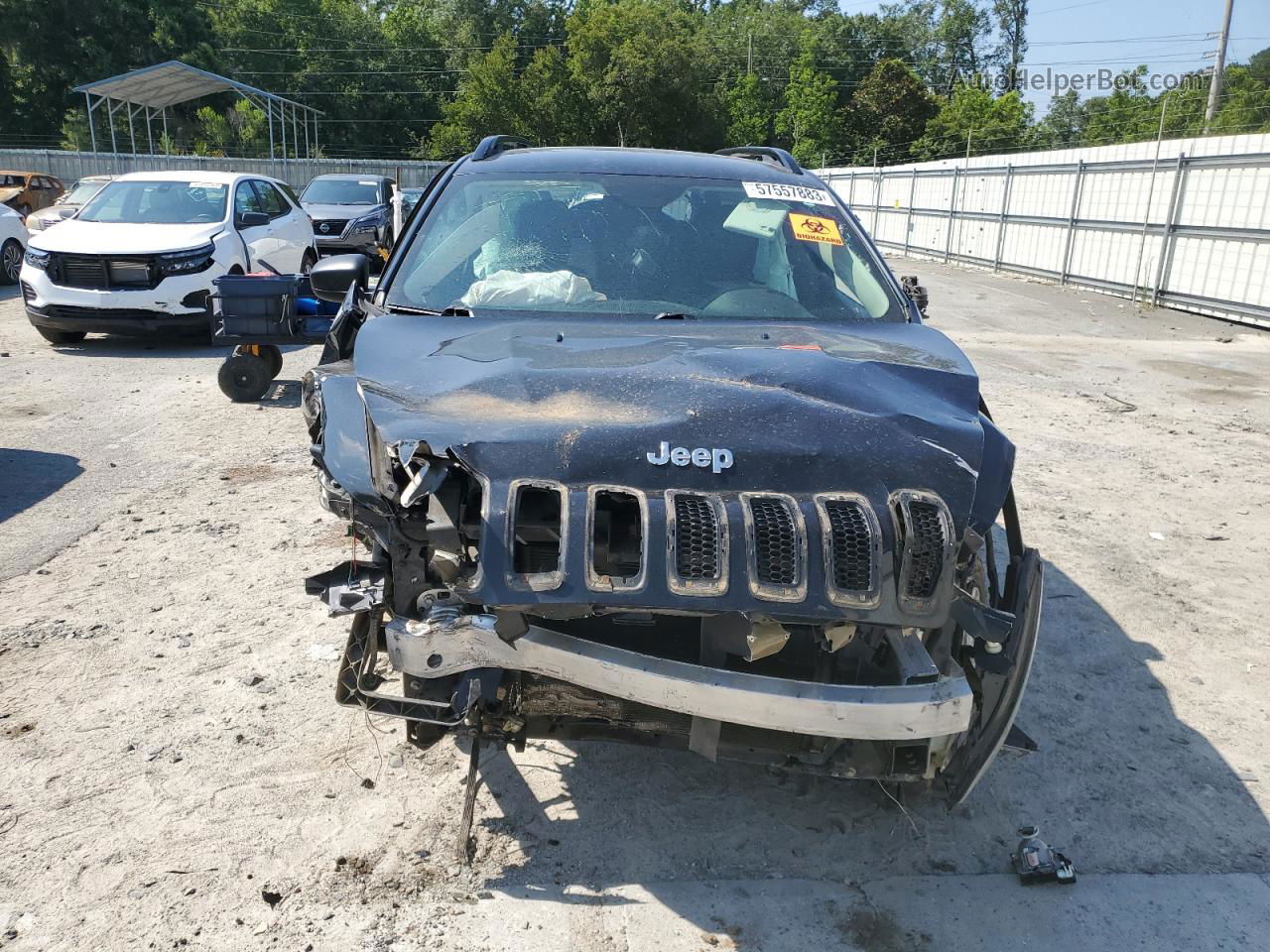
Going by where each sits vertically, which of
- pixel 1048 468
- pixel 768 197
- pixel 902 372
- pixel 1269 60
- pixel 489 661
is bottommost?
pixel 1048 468

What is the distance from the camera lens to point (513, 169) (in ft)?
13.4

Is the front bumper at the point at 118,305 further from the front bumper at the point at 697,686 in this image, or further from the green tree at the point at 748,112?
the green tree at the point at 748,112

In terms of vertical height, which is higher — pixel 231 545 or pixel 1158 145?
pixel 1158 145

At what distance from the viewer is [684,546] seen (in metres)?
2.28

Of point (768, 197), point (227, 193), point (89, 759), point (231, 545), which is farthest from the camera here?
point (227, 193)

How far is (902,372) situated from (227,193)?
1011cm

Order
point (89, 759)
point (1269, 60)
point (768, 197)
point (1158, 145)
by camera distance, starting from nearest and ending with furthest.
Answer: point (89, 759), point (768, 197), point (1158, 145), point (1269, 60)

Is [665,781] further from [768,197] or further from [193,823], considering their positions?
[768,197]

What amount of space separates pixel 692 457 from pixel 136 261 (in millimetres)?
9033

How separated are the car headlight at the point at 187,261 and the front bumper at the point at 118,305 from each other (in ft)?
0.21

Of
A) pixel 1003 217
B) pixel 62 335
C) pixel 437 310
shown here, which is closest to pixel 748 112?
pixel 1003 217

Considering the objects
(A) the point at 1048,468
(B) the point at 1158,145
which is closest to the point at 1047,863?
(A) the point at 1048,468

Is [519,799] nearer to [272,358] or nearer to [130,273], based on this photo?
[272,358]

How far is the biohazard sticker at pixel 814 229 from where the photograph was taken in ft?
13.0
